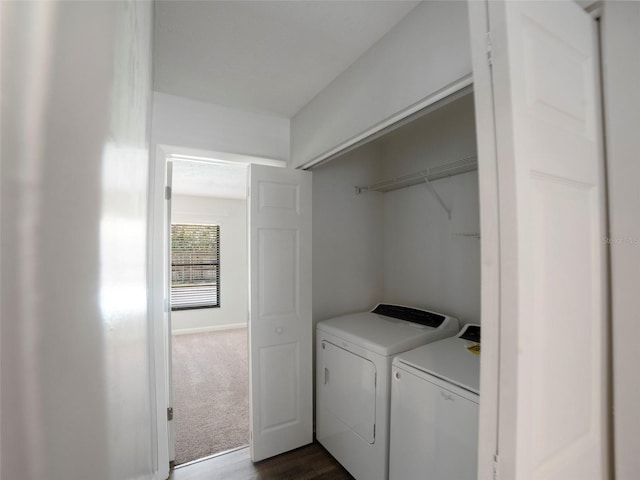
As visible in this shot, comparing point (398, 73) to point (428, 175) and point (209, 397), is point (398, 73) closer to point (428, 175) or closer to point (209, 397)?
point (428, 175)

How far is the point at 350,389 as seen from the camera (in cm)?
195

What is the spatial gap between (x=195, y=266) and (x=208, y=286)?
0.43m

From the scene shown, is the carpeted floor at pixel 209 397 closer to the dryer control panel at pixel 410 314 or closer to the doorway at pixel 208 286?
the doorway at pixel 208 286

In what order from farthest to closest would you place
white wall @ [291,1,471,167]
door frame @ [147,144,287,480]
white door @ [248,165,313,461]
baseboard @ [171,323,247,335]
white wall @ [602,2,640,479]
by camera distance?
1. baseboard @ [171,323,247,335]
2. white door @ [248,165,313,461]
3. door frame @ [147,144,287,480]
4. white wall @ [291,1,471,167]
5. white wall @ [602,2,640,479]

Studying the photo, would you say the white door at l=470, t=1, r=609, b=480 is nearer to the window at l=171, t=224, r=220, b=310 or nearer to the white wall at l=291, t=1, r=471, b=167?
the white wall at l=291, t=1, r=471, b=167

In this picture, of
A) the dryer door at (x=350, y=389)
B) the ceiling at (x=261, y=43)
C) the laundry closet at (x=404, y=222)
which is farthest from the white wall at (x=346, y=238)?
the ceiling at (x=261, y=43)

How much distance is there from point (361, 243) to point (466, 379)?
58.7 inches

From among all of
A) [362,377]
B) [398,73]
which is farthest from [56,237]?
[362,377]

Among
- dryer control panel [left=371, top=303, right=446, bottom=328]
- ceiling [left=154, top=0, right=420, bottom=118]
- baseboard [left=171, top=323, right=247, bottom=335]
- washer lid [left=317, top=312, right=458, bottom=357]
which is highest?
ceiling [left=154, top=0, right=420, bottom=118]

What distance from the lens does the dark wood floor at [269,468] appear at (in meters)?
1.95

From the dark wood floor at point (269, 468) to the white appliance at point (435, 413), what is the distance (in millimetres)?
541

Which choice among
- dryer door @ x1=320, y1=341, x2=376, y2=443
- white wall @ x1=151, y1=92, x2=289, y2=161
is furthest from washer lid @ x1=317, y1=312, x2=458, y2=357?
white wall @ x1=151, y1=92, x2=289, y2=161

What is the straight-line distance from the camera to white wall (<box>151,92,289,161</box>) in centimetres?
193

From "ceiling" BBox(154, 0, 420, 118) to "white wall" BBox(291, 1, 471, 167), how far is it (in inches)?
2.6
